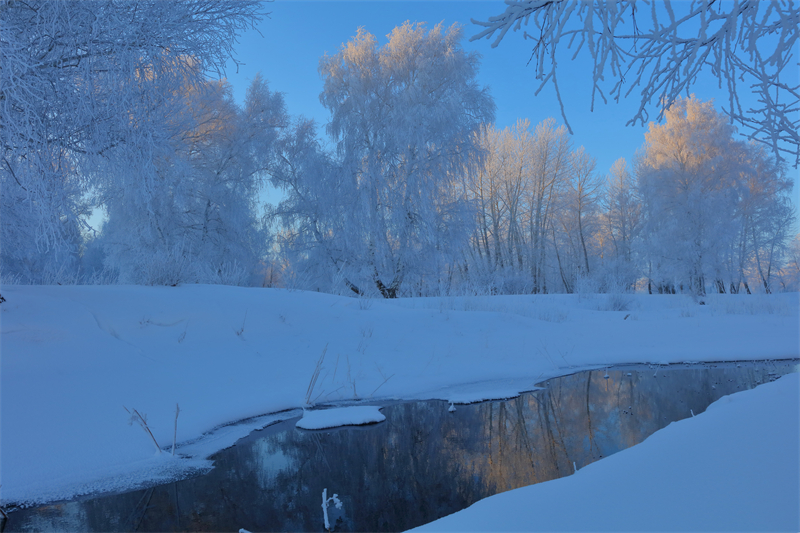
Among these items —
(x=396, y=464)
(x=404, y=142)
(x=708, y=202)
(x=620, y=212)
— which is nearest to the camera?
(x=396, y=464)

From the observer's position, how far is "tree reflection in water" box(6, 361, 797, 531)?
8.48 ft

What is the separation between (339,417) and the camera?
14.3 feet

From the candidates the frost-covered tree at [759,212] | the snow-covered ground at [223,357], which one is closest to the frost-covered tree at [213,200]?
the snow-covered ground at [223,357]

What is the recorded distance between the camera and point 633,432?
373 centimetres

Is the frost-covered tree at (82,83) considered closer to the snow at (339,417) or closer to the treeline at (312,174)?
the treeline at (312,174)

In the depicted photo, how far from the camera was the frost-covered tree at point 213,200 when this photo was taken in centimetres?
1232

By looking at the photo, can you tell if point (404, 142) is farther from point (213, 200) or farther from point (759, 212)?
point (759, 212)

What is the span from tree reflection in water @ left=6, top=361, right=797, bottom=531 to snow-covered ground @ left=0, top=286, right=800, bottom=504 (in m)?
0.34

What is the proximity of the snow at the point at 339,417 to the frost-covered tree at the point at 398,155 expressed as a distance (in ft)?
30.0

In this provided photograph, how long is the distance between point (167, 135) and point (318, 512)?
507cm

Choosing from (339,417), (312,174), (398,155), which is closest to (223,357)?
(339,417)

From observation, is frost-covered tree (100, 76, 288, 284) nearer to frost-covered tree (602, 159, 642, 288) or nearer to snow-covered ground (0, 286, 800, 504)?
snow-covered ground (0, 286, 800, 504)

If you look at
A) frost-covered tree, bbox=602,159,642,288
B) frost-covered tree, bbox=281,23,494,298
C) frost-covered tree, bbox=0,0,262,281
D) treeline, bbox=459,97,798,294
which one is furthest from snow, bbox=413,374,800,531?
frost-covered tree, bbox=602,159,642,288

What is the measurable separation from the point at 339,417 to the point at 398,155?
11003 millimetres
